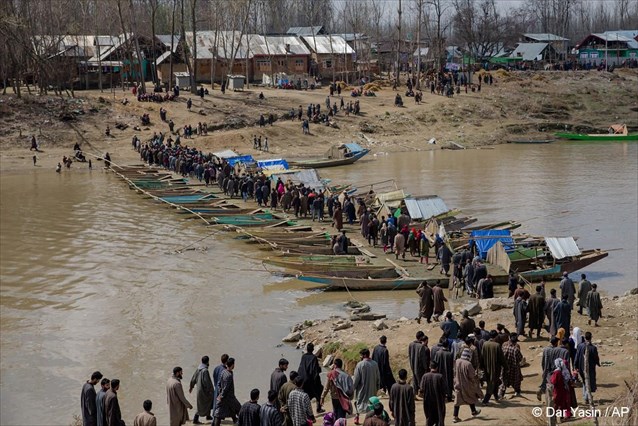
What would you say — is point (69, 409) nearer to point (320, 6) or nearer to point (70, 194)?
point (70, 194)

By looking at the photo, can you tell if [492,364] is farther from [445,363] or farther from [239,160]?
[239,160]

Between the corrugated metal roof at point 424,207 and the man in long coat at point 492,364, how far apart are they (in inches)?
553

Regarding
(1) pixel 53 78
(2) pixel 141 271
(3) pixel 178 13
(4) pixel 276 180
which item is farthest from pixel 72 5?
(2) pixel 141 271

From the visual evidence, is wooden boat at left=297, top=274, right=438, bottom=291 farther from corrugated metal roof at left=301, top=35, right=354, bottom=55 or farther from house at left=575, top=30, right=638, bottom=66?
house at left=575, top=30, right=638, bottom=66

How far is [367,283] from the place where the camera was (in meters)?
21.6

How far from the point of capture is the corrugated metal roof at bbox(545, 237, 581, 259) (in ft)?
72.8

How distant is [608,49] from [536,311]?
2874 inches

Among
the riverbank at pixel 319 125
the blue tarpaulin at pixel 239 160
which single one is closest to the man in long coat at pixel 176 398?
the blue tarpaulin at pixel 239 160

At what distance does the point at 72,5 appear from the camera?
74.9 meters

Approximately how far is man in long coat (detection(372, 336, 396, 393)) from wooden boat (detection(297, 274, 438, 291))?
8548mm

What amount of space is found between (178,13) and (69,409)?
7643cm

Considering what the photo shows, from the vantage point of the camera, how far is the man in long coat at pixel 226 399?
40.2 feet

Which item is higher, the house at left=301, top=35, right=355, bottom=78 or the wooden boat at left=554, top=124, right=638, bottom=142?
the house at left=301, top=35, right=355, bottom=78

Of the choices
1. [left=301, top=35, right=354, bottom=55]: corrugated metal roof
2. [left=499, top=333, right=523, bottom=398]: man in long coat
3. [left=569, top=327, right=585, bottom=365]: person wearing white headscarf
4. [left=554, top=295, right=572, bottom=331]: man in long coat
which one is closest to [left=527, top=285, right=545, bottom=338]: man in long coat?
[left=554, top=295, right=572, bottom=331]: man in long coat
